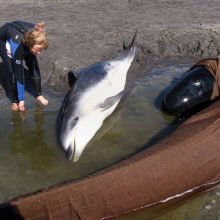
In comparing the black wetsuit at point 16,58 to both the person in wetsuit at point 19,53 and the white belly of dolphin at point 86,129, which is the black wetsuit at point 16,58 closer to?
the person in wetsuit at point 19,53

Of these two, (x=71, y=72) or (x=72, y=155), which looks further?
(x=71, y=72)

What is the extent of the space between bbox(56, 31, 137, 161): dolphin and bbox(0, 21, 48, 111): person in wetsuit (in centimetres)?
68

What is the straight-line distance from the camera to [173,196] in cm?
511

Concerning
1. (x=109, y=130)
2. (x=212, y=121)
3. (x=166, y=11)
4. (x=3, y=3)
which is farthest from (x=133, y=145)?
(x=3, y=3)

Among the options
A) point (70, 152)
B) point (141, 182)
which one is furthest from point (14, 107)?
point (141, 182)

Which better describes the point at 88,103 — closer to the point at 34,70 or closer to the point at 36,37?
the point at 36,37

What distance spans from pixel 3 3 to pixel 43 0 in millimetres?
1063

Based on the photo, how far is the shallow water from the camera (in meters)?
5.61

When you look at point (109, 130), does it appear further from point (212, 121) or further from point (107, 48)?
point (107, 48)

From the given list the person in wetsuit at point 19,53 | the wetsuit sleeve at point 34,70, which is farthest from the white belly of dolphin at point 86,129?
the wetsuit sleeve at point 34,70

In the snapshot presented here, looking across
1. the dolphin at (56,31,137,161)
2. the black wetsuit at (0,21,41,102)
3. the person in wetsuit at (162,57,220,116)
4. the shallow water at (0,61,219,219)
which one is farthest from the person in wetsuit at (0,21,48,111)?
the person in wetsuit at (162,57,220,116)

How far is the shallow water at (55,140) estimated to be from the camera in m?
5.61

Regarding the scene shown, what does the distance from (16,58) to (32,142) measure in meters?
1.29

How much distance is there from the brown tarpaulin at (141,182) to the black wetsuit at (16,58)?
256 cm
